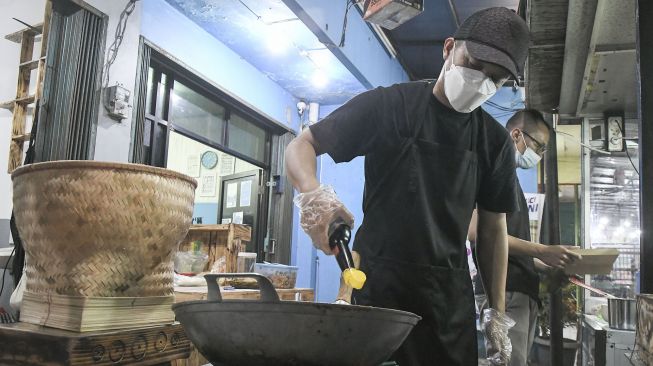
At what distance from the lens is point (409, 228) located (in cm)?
164

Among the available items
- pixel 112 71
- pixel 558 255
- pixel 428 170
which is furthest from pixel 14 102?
pixel 558 255

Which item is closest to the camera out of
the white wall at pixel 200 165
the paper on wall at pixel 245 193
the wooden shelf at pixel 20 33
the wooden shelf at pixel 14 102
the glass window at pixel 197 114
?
the wooden shelf at pixel 14 102

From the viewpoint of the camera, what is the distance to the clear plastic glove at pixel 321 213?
4.36ft

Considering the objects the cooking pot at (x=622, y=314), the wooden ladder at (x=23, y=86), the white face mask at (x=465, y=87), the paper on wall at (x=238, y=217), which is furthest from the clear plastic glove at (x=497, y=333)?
the paper on wall at (x=238, y=217)

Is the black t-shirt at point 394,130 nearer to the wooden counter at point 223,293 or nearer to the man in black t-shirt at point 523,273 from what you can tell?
the wooden counter at point 223,293

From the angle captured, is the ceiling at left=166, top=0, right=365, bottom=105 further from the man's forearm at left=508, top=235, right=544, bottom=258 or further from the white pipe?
the man's forearm at left=508, top=235, right=544, bottom=258

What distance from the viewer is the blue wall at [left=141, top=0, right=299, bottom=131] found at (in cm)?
469

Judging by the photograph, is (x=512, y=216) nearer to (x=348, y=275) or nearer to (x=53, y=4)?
(x=348, y=275)

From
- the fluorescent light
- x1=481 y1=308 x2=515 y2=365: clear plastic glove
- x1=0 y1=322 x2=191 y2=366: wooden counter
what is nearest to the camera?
x1=0 y1=322 x2=191 y2=366: wooden counter

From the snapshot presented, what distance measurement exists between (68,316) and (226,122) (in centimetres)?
511

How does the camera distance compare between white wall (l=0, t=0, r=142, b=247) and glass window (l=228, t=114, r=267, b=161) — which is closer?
white wall (l=0, t=0, r=142, b=247)

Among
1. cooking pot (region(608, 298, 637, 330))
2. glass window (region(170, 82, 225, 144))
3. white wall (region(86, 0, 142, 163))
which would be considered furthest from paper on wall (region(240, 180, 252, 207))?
cooking pot (region(608, 298, 637, 330))

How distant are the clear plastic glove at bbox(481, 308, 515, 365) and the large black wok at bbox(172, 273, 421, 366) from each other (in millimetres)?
1213

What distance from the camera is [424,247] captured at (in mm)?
1639
